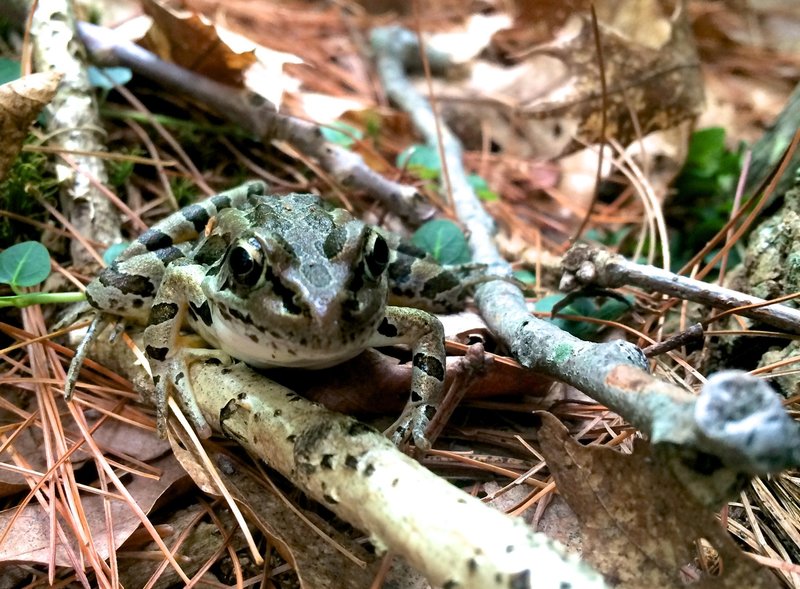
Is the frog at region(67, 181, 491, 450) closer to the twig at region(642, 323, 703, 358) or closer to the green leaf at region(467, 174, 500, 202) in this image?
the twig at region(642, 323, 703, 358)

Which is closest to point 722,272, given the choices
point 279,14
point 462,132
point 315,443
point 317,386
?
point 317,386

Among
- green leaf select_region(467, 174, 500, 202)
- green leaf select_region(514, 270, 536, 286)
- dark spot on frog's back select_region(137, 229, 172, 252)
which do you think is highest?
dark spot on frog's back select_region(137, 229, 172, 252)

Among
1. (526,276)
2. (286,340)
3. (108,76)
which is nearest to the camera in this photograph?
(286,340)

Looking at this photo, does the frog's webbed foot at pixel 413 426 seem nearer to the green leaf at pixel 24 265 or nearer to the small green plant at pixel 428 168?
the green leaf at pixel 24 265

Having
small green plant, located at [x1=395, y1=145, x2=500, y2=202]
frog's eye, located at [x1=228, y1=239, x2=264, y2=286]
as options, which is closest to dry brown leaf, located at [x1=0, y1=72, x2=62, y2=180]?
frog's eye, located at [x1=228, y1=239, x2=264, y2=286]

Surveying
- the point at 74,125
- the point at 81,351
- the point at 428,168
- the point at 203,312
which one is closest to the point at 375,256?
the point at 203,312

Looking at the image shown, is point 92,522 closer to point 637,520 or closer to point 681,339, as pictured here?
point 637,520
